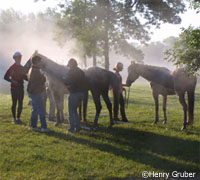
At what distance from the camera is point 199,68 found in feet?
16.6

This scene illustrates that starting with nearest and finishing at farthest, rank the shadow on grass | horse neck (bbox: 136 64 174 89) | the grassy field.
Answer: the grassy field, the shadow on grass, horse neck (bbox: 136 64 174 89)

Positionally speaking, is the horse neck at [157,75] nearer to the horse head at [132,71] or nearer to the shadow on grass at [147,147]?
the horse head at [132,71]

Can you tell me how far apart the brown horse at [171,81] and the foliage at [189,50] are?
2.26m

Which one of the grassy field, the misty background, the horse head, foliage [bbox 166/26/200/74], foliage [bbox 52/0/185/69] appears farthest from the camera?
the misty background

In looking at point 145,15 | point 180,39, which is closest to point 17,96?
point 180,39

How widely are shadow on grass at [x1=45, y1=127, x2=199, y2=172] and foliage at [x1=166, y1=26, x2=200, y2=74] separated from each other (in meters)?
1.92

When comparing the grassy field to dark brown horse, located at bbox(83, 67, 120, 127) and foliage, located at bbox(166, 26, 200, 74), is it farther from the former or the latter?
foliage, located at bbox(166, 26, 200, 74)

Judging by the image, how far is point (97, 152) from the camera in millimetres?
5355

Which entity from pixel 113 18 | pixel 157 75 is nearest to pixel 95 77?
pixel 157 75

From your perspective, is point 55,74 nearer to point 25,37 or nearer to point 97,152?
point 97,152

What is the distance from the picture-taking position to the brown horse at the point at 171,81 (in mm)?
7625

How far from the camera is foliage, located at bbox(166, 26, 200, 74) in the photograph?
4863 millimetres

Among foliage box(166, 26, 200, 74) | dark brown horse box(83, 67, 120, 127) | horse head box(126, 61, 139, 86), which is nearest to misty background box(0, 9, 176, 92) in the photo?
horse head box(126, 61, 139, 86)

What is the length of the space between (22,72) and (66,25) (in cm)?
2081
